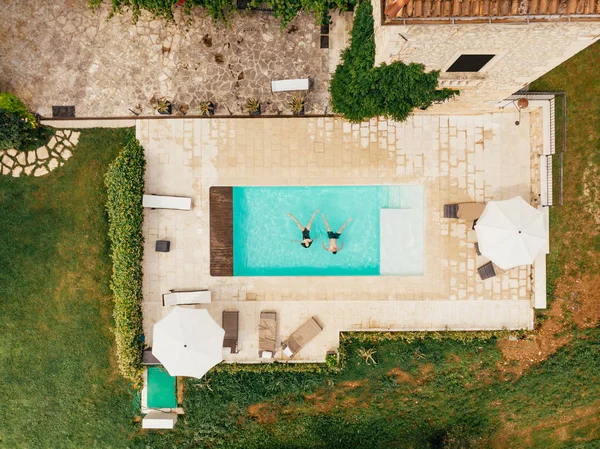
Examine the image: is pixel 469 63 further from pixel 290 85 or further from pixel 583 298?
pixel 583 298

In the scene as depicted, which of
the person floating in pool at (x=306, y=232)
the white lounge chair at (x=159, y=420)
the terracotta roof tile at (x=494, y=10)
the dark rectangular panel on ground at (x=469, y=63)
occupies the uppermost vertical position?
the terracotta roof tile at (x=494, y=10)

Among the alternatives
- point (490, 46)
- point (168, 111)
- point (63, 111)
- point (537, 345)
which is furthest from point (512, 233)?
point (63, 111)

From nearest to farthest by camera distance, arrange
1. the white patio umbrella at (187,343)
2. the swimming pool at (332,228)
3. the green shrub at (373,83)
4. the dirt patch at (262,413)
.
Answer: the green shrub at (373,83) → the white patio umbrella at (187,343) → the swimming pool at (332,228) → the dirt patch at (262,413)

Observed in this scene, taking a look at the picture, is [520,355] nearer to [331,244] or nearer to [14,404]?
[331,244]

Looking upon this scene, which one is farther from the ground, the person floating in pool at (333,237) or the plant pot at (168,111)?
the plant pot at (168,111)

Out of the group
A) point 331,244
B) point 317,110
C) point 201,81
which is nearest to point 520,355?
point 331,244

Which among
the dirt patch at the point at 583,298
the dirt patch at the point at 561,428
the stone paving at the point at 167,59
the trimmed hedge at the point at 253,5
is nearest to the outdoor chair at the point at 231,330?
the stone paving at the point at 167,59

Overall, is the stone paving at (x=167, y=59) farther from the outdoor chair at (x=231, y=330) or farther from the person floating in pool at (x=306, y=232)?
the outdoor chair at (x=231, y=330)
